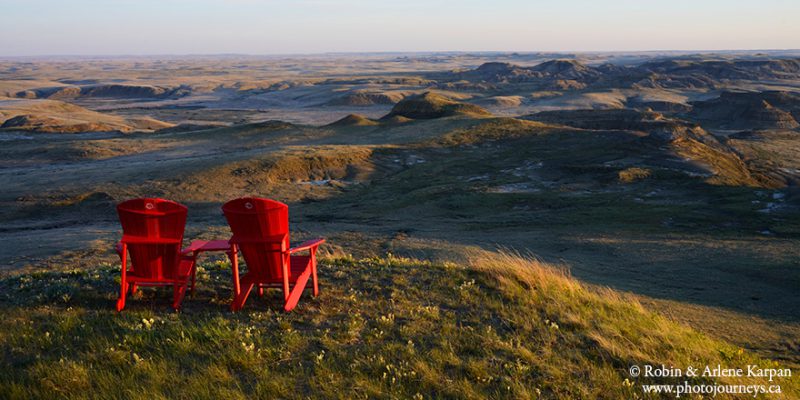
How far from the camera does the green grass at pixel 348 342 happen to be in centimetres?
503

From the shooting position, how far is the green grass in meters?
5.03

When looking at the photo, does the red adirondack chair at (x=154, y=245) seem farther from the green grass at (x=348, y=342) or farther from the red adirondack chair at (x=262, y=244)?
the red adirondack chair at (x=262, y=244)

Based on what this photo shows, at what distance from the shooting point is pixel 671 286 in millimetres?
11266

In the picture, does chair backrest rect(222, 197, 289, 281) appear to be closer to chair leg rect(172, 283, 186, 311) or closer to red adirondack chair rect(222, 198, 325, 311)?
red adirondack chair rect(222, 198, 325, 311)

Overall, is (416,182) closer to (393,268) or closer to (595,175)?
(595,175)

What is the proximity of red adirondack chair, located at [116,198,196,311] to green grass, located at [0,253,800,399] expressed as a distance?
11.2 inches

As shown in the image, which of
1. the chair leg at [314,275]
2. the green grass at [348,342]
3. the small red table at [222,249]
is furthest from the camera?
the chair leg at [314,275]

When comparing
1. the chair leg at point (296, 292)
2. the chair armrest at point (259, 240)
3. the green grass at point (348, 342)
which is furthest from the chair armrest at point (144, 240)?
the chair leg at point (296, 292)

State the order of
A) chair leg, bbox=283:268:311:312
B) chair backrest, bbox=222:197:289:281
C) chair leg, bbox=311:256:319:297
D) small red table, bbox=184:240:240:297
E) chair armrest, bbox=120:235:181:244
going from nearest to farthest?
chair backrest, bbox=222:197:289:281
small red table, bbox=184:240:240:297
chair leg, bbox=283:268:311:312
chair armrest, bbox=120:235:181:244
chair leg, bbox=311:256:319:297

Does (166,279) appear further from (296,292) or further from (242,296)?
(296,292)

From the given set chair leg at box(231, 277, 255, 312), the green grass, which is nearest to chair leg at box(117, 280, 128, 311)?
the green grass

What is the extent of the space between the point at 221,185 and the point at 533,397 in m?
20.2

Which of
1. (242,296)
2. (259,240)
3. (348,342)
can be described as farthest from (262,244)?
(348,342)

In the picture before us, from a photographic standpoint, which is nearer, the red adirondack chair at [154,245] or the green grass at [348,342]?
the green grass at [348,342]
